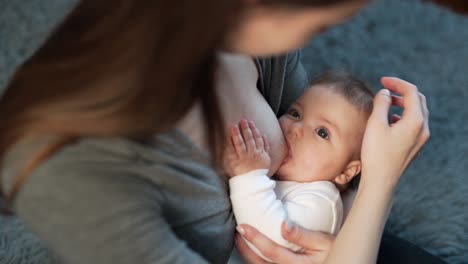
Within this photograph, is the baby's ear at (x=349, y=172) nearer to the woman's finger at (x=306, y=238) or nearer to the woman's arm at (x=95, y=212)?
the woman's finger at (x=306, y=238)

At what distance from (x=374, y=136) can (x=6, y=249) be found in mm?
775

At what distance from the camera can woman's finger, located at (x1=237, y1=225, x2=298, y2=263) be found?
36.6 inches

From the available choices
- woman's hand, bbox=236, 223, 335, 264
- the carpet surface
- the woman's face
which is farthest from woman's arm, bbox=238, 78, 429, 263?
the carpet surface

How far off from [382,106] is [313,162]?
0.51 feet

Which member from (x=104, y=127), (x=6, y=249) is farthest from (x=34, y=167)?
(x=6, y=249)

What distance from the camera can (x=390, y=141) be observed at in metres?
0.96

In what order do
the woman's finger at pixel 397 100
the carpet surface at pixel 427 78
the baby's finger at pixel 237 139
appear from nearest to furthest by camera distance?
the baby's finger at pixel 237 139 < the woman's finger at pixel 397 100 < the carpet surface at pixel 427 78

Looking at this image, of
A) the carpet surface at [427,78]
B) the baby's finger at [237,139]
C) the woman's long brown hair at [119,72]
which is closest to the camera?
the woman's long brown hair at [119,72]

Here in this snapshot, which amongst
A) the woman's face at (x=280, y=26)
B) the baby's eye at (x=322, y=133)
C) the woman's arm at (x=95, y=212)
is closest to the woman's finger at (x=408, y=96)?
the baby's eye at (x=322, y=133)

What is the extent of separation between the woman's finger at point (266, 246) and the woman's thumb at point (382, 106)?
26 centimetres

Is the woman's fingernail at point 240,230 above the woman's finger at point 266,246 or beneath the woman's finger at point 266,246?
above

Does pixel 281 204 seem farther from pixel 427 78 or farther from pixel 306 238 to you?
pixel 427 78

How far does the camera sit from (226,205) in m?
0.90

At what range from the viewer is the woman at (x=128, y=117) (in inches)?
23.9
